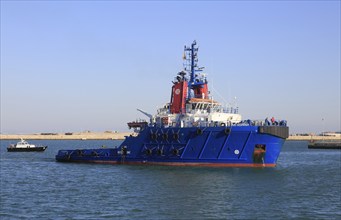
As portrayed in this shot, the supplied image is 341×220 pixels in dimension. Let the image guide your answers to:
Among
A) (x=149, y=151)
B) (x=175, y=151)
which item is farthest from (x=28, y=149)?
(x=175, y=151)

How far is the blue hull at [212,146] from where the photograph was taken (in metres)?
42.8

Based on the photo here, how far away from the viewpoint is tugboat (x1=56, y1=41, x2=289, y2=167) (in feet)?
141

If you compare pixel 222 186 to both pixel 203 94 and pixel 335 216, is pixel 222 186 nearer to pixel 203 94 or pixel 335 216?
pixel 335 216

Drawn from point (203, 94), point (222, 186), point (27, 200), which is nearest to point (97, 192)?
point (27, 200)

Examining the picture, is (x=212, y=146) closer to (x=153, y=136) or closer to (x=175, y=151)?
(x=175, y=151)

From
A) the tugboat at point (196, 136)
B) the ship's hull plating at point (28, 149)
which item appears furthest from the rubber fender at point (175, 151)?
the ship's hull plating at point (28, 149)

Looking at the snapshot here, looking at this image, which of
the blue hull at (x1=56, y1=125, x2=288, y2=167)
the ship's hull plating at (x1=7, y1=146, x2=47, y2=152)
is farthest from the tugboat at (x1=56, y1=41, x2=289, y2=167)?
the ship's hull plating at (x1=7, y1=146, x2=47, y2=152)

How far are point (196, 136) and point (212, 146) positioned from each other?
166cm

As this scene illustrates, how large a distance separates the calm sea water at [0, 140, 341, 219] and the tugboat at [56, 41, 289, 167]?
134cm

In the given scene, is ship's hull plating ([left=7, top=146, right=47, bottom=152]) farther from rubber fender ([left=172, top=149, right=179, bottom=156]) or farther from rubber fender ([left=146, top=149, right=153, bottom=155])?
rubber fender ([left=172, top=149, right=179, bottom=156])

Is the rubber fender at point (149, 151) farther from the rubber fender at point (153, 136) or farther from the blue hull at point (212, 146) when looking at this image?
the rubber fender at point (153, 136)

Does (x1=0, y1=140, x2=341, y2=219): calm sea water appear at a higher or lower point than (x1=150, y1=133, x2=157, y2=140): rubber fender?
lower

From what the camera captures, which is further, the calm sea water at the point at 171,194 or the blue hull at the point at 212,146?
the blue hull at the point at 212,146

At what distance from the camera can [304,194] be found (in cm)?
3059
